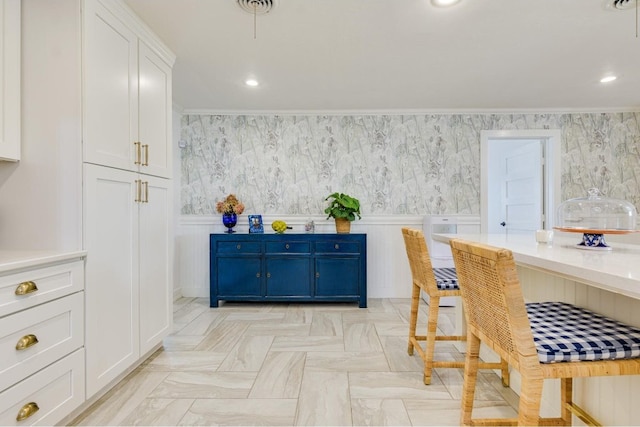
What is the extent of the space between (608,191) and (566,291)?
133 inches

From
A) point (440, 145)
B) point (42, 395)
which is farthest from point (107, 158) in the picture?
point (440, 145)

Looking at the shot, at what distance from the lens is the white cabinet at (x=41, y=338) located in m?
1.25

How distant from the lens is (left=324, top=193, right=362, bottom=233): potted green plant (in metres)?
3.63

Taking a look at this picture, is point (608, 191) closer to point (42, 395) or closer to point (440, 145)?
point (440, 145)

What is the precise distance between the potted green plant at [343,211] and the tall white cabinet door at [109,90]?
6.94 ft

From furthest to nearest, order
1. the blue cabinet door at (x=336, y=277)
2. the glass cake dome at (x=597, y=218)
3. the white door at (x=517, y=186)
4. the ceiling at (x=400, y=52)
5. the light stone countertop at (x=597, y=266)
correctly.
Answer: the white door at (x=517, y=186) < the blue cabinet door at (x=336, y=277) < the ceiling at (x=400, y=52) < the glass cake dome at (x=597, y=218) < the light stone countertop at (x=597, y=266)

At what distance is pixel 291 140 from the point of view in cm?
399

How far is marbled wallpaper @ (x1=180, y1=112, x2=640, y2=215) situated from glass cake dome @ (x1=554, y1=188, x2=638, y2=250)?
7.42ft

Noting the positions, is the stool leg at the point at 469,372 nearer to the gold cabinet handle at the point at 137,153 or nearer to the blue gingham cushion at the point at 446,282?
the blue gingham cushion at the point at 446,282

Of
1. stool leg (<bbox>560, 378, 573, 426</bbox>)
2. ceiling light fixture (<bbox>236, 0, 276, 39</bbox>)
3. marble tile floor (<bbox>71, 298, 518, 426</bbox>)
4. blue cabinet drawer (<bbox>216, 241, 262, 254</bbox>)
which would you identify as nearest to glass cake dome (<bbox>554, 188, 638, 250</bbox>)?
stool leg (<bbox>560, 378, 573, 426</bbox>)

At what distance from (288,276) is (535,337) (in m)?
2.70

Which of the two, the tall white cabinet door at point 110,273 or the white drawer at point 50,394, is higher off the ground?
the tall white cabinet door at point 110,273

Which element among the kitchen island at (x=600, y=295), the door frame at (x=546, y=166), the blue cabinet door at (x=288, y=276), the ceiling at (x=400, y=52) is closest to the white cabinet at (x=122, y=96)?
the ceiling at (x=400, y=52)

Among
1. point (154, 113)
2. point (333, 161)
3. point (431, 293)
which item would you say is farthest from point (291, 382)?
point (333, 161)
